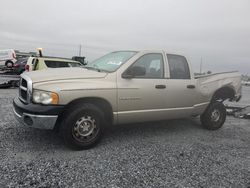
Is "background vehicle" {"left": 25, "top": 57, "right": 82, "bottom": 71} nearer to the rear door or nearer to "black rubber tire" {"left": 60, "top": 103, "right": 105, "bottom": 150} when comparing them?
the rear door

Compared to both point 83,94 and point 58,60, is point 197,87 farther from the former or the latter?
point 58,60

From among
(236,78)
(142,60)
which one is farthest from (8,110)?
(236,78)

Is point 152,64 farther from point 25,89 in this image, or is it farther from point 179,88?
point 25,89

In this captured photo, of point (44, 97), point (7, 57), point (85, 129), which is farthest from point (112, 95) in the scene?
point (7, 57)

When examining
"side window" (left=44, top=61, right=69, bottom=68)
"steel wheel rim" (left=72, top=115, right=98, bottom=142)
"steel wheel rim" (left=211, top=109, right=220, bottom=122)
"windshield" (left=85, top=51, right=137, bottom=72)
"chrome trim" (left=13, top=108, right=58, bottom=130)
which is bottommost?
"steel wheel rim" (left=211, top=109, right=220, bottom=122)

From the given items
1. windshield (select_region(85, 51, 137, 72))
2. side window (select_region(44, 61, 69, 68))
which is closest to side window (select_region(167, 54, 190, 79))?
windshield (select_region(85, 51, 137, 72))

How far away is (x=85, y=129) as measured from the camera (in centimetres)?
398

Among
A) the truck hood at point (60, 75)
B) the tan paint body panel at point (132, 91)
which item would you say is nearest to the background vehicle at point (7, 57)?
the tan paint body panel at point (132, 91)

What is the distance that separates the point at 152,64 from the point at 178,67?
0.71 meters

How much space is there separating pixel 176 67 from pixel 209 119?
1662mm

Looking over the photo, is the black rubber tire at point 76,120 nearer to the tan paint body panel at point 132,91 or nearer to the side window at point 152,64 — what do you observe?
the tan paint body panel at point 132,91

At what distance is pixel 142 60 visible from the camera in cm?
469

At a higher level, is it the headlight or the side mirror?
the side mirror

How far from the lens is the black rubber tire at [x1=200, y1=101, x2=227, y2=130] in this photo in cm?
577
